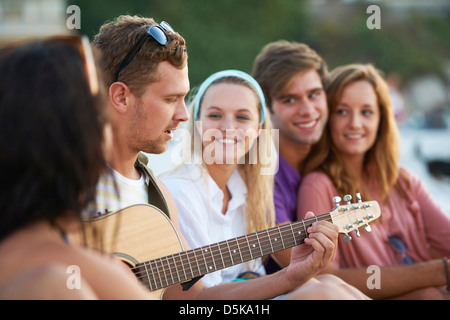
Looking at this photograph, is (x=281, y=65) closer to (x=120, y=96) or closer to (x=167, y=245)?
(x=120, y=96)

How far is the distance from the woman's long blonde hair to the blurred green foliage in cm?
1925

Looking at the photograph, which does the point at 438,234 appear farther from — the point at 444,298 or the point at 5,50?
the point at 5,50

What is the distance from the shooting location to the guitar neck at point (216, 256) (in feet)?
6.84

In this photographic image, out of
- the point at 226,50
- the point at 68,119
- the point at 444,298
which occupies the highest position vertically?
the point at 226,50

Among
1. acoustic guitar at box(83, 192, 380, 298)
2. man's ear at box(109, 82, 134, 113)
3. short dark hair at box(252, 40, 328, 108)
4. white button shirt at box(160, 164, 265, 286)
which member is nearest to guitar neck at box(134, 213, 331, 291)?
acoustic guitar at box(83, 192, 380, 298)

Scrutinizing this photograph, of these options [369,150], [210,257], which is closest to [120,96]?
[210,257]

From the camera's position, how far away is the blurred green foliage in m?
23.6

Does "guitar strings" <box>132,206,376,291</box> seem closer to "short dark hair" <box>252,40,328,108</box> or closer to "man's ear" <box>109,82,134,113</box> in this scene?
"man's ear" <box>109,82,134,113</box>

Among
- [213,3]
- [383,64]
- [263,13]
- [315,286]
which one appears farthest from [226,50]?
[315,286]

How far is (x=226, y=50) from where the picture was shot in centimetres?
2270

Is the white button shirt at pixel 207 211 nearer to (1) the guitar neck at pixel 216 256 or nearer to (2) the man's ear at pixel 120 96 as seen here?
(1) the guitar neck at pixel 216 256

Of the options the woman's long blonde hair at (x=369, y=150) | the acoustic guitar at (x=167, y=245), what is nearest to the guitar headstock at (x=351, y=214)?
the acoustic guitar at (x=167, y=245)
